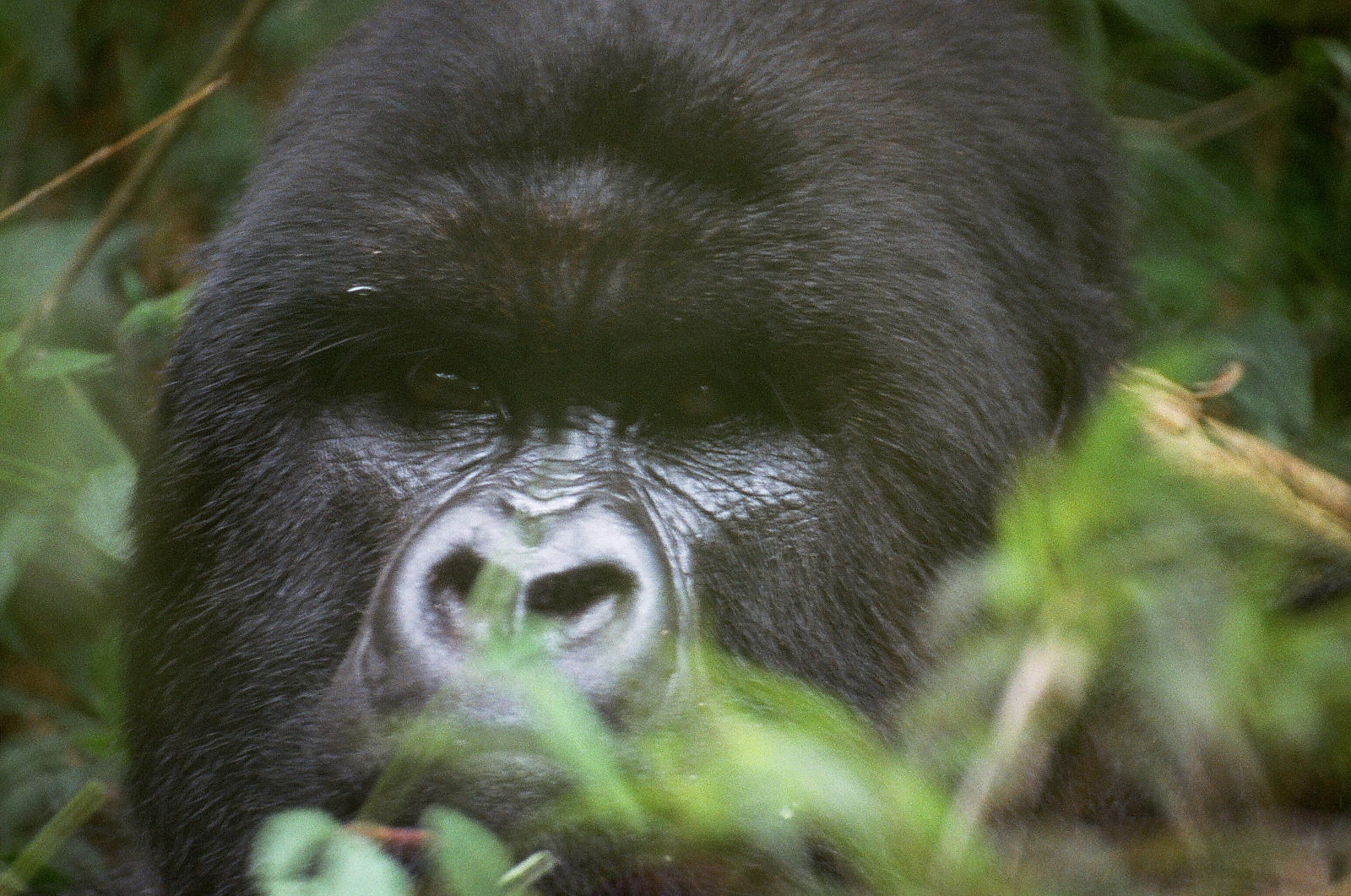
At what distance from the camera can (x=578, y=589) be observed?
1.83m

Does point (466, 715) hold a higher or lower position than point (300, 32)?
lower

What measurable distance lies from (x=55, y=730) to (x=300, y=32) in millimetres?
1704

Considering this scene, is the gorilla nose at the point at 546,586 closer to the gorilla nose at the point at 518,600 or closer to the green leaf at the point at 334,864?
the gorilla nose at the point at 518,600

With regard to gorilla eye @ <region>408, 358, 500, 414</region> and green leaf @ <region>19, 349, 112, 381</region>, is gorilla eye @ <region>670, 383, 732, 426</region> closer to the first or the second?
gorilla eye @ <region>408, 358, 500, 414</region>

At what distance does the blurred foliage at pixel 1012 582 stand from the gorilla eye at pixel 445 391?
551 millimetres

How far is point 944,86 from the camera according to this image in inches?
90.8

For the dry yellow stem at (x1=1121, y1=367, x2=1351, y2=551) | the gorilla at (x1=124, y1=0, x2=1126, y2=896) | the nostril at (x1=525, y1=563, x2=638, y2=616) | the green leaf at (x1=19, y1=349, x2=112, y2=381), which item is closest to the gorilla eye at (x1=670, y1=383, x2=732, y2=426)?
the gorilla at (x1=124, y1=0, x2=1126, y2=896)

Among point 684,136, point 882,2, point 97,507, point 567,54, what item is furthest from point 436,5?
point 97,507

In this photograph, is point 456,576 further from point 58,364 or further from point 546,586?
point 58,364

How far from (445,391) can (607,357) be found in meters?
0.25

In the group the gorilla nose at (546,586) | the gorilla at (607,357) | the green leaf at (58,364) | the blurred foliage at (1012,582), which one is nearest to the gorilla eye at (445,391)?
the gorilla at (607,357)

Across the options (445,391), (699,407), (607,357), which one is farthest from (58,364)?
(699,407)

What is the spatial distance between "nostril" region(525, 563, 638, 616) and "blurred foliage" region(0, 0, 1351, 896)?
16cm

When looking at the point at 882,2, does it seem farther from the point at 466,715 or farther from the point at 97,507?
the point at 97,507
